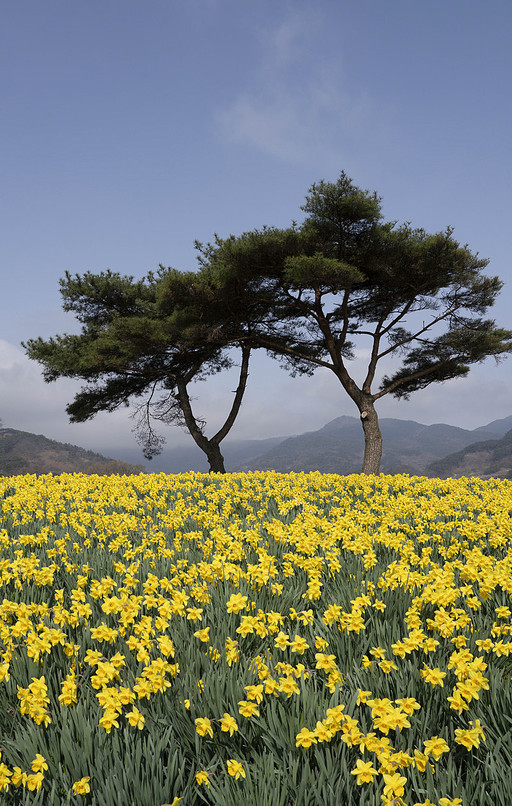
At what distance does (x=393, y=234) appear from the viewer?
15875mm

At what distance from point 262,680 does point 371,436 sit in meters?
17.6

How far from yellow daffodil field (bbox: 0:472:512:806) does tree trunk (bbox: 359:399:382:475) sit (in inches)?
567

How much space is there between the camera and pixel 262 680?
2457 millimetres

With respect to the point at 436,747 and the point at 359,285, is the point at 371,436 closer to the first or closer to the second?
the point at 359,285

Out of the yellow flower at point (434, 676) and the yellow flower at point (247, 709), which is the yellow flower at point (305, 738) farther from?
the yellow flower at point (434, 676)

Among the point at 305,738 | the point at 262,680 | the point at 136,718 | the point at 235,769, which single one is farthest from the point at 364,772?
the point at 136,718

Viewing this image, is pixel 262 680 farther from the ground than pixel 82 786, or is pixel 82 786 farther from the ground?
pixel 262 680

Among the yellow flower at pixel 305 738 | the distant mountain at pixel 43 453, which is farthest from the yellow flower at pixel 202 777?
the distant mountain at pixel 43 453

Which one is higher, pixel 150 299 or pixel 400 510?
pixel 150 299

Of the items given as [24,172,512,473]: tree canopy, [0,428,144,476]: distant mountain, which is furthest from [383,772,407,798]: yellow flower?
[0,428,144,476]: distant mountain

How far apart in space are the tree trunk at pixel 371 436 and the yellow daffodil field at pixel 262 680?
567 inches

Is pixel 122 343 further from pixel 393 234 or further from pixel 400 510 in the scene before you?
pixel 400 510

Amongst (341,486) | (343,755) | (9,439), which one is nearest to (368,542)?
(343,755)

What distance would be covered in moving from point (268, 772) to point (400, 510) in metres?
4.80
